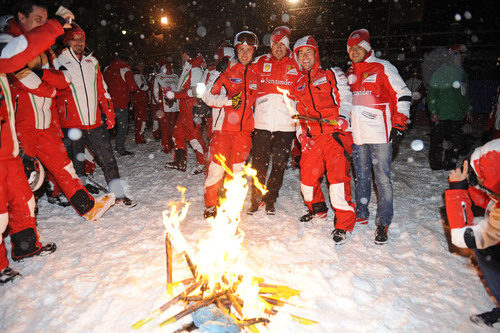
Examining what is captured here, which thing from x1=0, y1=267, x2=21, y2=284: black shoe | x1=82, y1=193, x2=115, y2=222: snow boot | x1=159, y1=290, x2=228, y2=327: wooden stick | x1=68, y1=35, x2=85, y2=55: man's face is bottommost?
x1=159, y1=290, x2=228, y2=327: wooden stick

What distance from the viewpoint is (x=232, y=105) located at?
166 inches

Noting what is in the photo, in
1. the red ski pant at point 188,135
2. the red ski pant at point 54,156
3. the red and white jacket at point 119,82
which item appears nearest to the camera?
the red ski pant at point 54,156

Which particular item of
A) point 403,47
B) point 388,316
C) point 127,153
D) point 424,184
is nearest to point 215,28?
point 127,153

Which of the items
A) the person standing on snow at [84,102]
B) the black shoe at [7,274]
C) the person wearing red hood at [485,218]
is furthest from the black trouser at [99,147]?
the person wearing red hood at [485,218]

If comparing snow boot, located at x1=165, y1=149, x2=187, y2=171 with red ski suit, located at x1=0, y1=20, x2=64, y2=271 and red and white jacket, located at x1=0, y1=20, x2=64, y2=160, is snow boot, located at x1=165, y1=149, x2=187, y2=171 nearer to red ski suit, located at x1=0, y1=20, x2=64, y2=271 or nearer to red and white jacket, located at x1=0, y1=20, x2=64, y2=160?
red ski suit, located at x1=0, y1=20, x2=64, y2=271

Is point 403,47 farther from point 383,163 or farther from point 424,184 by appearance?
point 383,163

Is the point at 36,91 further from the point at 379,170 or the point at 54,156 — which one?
the point at 379,170

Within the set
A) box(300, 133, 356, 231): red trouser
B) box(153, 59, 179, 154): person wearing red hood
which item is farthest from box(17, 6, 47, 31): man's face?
box(153, 59, 179, 154): person wearing red hood

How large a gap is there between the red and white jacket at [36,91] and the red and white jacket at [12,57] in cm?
45

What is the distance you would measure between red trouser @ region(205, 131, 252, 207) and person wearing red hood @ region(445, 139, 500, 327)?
2.58m

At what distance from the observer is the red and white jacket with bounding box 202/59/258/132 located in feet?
13.9

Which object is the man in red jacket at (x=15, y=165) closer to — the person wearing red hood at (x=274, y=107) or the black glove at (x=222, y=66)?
the black glove at (x=222, y=66)

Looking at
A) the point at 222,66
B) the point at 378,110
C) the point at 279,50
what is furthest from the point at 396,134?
the point at 222,66

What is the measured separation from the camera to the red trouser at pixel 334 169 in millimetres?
3912
